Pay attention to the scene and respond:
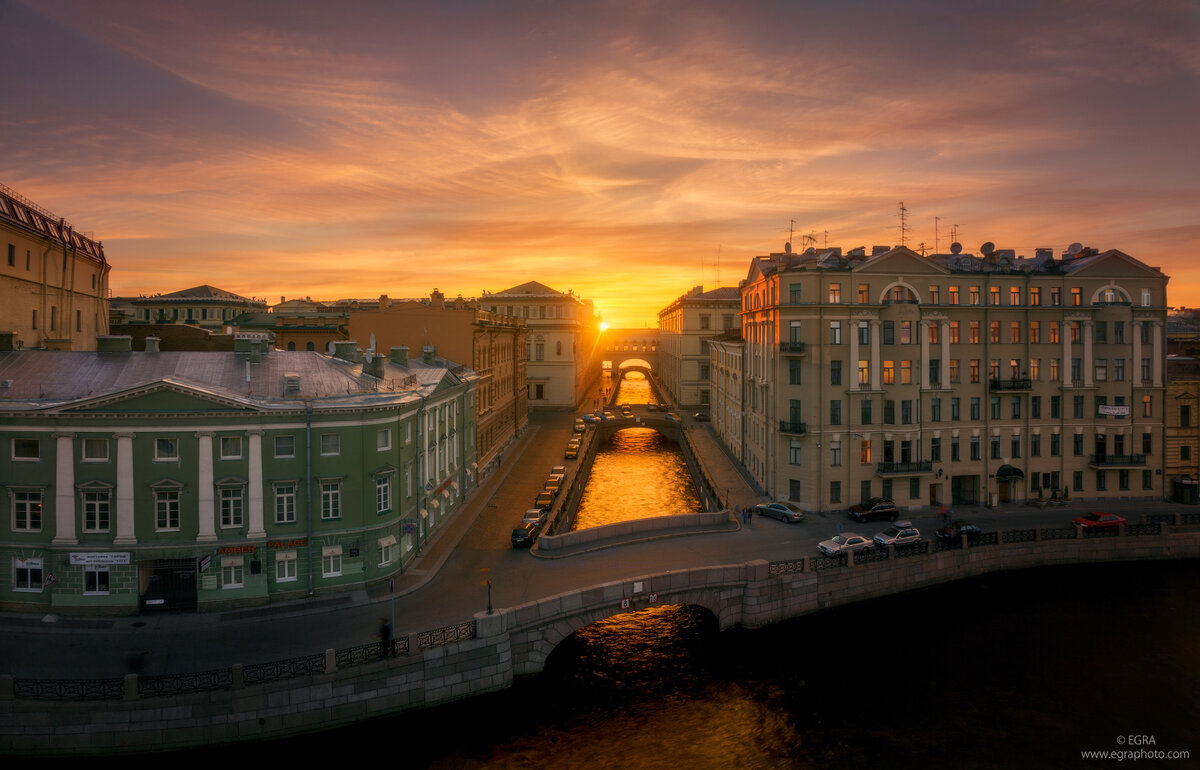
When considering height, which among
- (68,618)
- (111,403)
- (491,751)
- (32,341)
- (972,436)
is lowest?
(491,751)

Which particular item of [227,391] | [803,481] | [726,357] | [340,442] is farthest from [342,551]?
[726,357]

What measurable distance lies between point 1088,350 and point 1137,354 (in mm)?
3783

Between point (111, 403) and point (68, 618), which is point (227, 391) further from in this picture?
point (68, 618)

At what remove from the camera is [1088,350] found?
168 feet

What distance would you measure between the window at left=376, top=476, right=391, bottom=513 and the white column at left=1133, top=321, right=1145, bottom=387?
177 feet

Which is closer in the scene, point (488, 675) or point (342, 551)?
point (488, 675)

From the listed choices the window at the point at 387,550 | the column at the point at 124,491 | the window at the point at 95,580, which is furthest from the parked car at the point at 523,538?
the window at the point at 95,580

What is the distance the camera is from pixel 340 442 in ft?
106

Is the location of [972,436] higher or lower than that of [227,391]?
lower

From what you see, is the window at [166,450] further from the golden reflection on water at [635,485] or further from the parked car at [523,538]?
the golden reflection on water at [635,485]

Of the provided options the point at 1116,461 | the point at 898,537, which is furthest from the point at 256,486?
the point at 1116,461

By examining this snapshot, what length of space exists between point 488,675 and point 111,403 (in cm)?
1970

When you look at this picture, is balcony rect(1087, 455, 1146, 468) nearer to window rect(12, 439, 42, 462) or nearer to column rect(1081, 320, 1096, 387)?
column rect(1081, 320, 1096, 387)

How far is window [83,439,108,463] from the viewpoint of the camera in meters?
29.4
